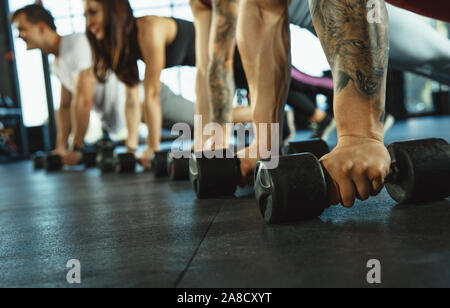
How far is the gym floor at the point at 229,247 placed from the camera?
0.48 m

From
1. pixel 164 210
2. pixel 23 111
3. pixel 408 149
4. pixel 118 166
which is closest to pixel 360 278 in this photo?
pixel 408 149

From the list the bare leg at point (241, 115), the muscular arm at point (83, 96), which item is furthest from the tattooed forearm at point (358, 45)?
the muscular arm at point (83, 96)

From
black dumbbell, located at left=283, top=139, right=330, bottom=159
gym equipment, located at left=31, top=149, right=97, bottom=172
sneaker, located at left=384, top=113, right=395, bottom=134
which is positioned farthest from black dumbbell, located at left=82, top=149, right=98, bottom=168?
black dumbbell, located at left=283, top=139, right=330, bottom=159

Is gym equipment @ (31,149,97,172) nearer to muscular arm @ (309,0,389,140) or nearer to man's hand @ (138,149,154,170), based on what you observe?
man's hand @ (138,149,154,170)

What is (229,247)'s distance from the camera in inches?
24.5

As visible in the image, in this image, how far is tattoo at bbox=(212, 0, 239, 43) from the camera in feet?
5.09

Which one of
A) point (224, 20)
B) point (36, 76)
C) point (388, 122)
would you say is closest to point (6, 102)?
point (36, 76)

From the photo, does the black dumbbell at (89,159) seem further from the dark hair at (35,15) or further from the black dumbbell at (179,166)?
the black dumbbell at (179,166)

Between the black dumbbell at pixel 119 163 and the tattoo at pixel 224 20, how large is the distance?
1.08 metres

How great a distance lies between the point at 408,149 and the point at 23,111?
7.54 metres

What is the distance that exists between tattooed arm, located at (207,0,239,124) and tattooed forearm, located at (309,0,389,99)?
2.61ft

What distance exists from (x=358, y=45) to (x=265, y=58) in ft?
1.37

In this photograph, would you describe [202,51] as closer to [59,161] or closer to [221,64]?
[221,64]

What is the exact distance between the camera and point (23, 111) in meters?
7.29
